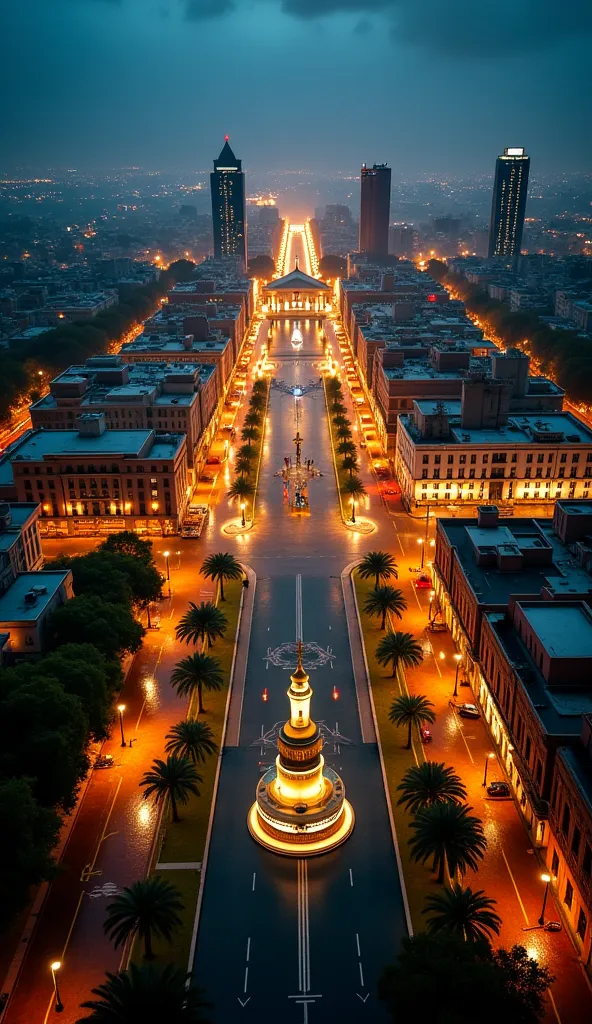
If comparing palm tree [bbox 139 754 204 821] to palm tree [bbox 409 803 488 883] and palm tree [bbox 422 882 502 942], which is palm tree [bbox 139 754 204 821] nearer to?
palm tree [bbox 409 803 488 883]

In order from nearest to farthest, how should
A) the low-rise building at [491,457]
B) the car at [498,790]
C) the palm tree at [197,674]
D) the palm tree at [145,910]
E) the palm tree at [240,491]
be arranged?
the palm tree at [145,910] < the car at [498,790] < the palm tree at [197,674] < the low-rise building at [491,457] < the palm tree at [240,491]

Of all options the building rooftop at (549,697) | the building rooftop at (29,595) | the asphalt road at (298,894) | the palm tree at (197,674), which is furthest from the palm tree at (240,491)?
the building rooftop at (549,697)

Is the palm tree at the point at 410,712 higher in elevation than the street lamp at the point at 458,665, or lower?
lower

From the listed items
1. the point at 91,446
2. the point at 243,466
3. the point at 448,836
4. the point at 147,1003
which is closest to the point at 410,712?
the point at 448,836

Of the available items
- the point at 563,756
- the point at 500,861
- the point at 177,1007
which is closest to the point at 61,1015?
the point at 177,1007

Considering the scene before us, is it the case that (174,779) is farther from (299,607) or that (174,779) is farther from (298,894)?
(299,607)

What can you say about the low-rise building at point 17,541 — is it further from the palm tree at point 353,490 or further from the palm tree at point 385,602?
the palm tree at point 353,490

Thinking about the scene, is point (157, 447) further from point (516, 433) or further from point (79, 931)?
point (79, 931)

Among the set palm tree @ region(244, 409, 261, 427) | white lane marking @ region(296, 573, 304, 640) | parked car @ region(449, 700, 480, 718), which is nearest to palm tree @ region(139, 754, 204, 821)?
parked car @ region(449, 700, 480, 718)
